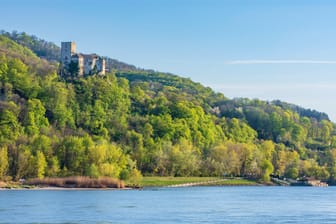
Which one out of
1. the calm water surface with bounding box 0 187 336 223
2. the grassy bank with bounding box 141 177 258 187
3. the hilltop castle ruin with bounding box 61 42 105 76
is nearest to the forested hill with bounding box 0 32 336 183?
the grassy bank with bounding box 141 177 258 187

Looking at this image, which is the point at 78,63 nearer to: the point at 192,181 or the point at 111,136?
the point at 111,136

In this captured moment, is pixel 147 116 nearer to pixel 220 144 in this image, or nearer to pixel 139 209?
pixel 220 144

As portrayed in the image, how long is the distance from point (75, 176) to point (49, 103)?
43.0 meters

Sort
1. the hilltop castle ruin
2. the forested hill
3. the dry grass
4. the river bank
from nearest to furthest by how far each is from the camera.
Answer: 1. the river bank
2. the dry grass
3. the forested hill
4. the hilltop castle ruin

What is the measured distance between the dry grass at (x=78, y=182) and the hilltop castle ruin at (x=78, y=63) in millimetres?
65550

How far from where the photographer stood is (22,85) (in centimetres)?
15775

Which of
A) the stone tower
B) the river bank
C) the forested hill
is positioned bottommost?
the river bank

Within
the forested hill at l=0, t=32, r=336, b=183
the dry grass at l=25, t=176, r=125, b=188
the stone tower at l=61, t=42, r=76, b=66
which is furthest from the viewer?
the stone tower at l=61, t=42, r=76, b=66

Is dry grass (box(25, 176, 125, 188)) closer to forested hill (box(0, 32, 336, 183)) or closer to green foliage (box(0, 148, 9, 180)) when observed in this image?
forested hill (box(0, 32, 336, 183))

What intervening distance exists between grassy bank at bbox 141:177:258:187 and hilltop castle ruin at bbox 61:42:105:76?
1962 inches

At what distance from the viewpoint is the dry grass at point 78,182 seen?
4311 inches

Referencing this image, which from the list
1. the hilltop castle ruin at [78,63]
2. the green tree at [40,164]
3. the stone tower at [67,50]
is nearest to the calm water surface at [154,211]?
the green tree at [40,164]

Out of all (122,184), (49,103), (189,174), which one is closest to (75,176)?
(122,184)

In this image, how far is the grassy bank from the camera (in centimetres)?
12739
